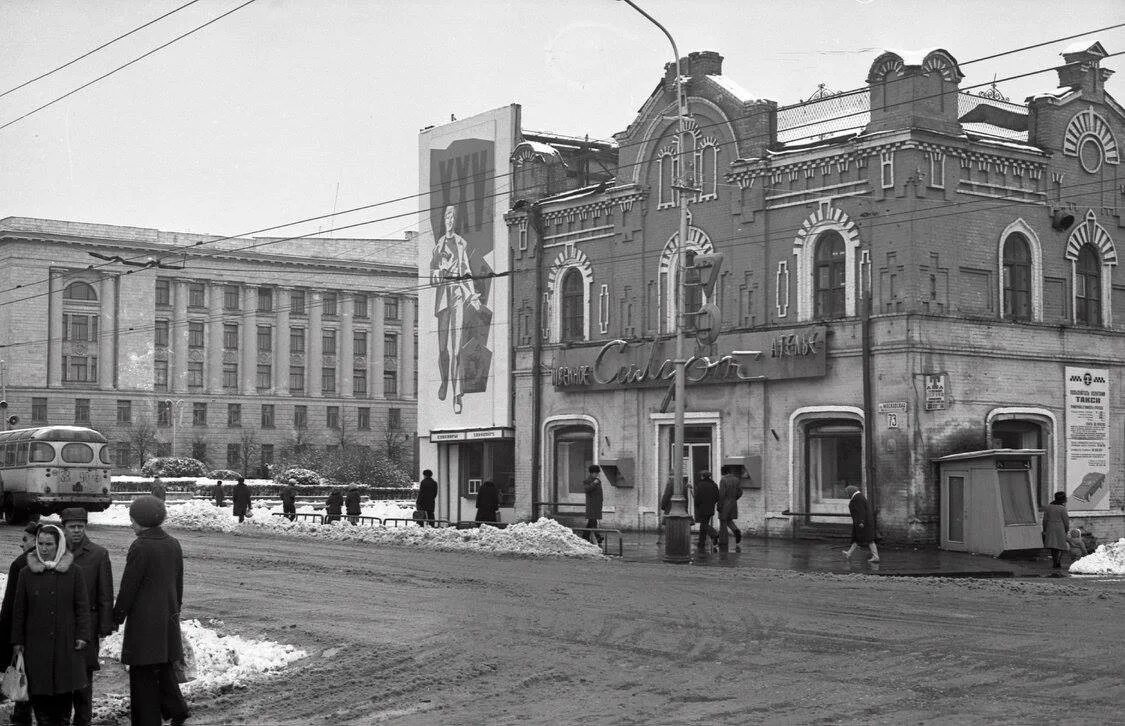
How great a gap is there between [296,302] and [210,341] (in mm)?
7512

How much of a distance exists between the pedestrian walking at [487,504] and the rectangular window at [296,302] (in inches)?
3044

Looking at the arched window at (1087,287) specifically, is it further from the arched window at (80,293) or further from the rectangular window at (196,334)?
the rectangular window at (196,334)

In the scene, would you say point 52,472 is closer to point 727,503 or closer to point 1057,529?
point 727,503

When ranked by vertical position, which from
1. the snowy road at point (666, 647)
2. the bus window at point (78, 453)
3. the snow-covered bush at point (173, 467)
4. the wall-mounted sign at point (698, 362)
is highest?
the wall-mounted sign at point (698, 362)

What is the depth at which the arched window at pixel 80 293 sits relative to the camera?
9912cm

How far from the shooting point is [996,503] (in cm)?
2858

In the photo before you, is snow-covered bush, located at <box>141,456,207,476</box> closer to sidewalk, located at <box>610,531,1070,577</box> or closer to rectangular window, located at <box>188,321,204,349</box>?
rectangular window, located at <box>188,321,204,349</box>

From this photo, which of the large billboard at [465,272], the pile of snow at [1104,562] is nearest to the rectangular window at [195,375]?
the large billboard at [465,272]

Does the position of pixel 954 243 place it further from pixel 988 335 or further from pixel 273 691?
pixel 273 691

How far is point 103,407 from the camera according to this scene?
100 metres

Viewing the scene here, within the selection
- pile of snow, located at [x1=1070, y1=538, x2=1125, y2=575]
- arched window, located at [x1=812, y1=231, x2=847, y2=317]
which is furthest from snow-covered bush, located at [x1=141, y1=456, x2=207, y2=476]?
pile of snow, located at [x1=1070, y1=538, x2=1125, y2=575]

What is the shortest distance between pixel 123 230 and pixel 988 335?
80.2 meters

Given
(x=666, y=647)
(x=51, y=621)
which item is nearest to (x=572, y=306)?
(x=666, y=647)

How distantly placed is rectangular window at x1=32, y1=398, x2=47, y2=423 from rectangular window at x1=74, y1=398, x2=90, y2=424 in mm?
2072
